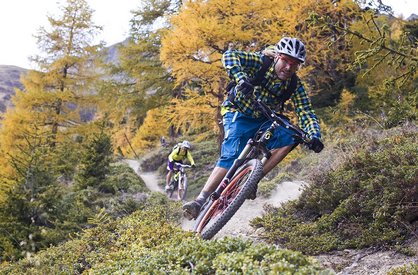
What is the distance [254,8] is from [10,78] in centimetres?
12038

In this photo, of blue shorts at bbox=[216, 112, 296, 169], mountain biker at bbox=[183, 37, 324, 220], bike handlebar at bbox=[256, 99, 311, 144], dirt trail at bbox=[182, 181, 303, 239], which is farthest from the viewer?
dirt trail at bbox=[182, 181, 303, 239]

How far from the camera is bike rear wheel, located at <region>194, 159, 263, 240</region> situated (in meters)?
4.19

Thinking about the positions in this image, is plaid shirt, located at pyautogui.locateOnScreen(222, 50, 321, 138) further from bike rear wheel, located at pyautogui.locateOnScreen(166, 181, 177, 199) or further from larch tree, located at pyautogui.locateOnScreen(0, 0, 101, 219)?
larch tree, located at pyautogui.locateOnScreen(0, 0, 101, 219)

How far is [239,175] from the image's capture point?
4473 mm

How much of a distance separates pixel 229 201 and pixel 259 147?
0.70 m

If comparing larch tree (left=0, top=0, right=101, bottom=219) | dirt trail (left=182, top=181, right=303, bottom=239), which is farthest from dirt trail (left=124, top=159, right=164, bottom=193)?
dirt trail (left=182, top=181, right=303, bottom=239)

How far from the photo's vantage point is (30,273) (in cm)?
482

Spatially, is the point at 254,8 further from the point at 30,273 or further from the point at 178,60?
the point at 30,273

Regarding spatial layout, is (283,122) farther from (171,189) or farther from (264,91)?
(171,189)

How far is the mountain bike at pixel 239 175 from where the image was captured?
4258 mm

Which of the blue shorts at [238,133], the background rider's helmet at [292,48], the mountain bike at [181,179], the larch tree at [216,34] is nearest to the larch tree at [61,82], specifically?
the mountain bike at [181,179]

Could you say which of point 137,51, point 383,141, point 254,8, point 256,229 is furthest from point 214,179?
point 137,51

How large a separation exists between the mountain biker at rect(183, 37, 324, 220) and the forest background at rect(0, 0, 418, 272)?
0.50 meters

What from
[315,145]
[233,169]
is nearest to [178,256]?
[233,169]
